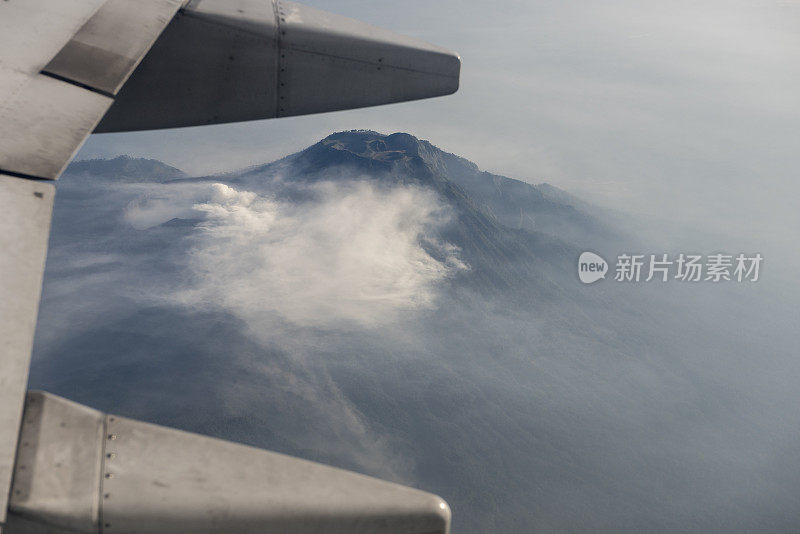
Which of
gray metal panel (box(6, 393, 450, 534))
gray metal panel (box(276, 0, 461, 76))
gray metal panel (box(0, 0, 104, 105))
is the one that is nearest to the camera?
gray metal panel (box(6, 393, 450, 534))

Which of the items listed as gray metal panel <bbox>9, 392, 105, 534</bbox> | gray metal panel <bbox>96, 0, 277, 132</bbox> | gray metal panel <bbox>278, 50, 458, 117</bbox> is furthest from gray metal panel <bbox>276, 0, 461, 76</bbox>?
gray metal panel <bbox>9, 392, 105, 534</bbox>

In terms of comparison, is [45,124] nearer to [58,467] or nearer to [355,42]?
[58,467]

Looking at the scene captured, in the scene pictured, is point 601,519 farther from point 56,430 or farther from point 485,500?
point 56,430

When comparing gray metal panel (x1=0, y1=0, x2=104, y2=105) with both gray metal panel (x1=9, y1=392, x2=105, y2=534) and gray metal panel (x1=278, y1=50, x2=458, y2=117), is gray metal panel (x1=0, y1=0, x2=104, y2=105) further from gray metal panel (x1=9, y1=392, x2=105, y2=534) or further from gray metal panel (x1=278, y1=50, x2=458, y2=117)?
gray metal panel (x1=9, y1=392, x2=105, y2=534)

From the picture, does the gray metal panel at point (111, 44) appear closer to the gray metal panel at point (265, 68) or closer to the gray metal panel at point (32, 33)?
the gray metal panel at point (32, 33)

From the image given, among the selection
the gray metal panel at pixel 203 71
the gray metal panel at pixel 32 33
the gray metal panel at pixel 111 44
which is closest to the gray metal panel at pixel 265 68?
the gray metal panel at pixel 203 71

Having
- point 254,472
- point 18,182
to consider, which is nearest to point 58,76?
point 18,182
